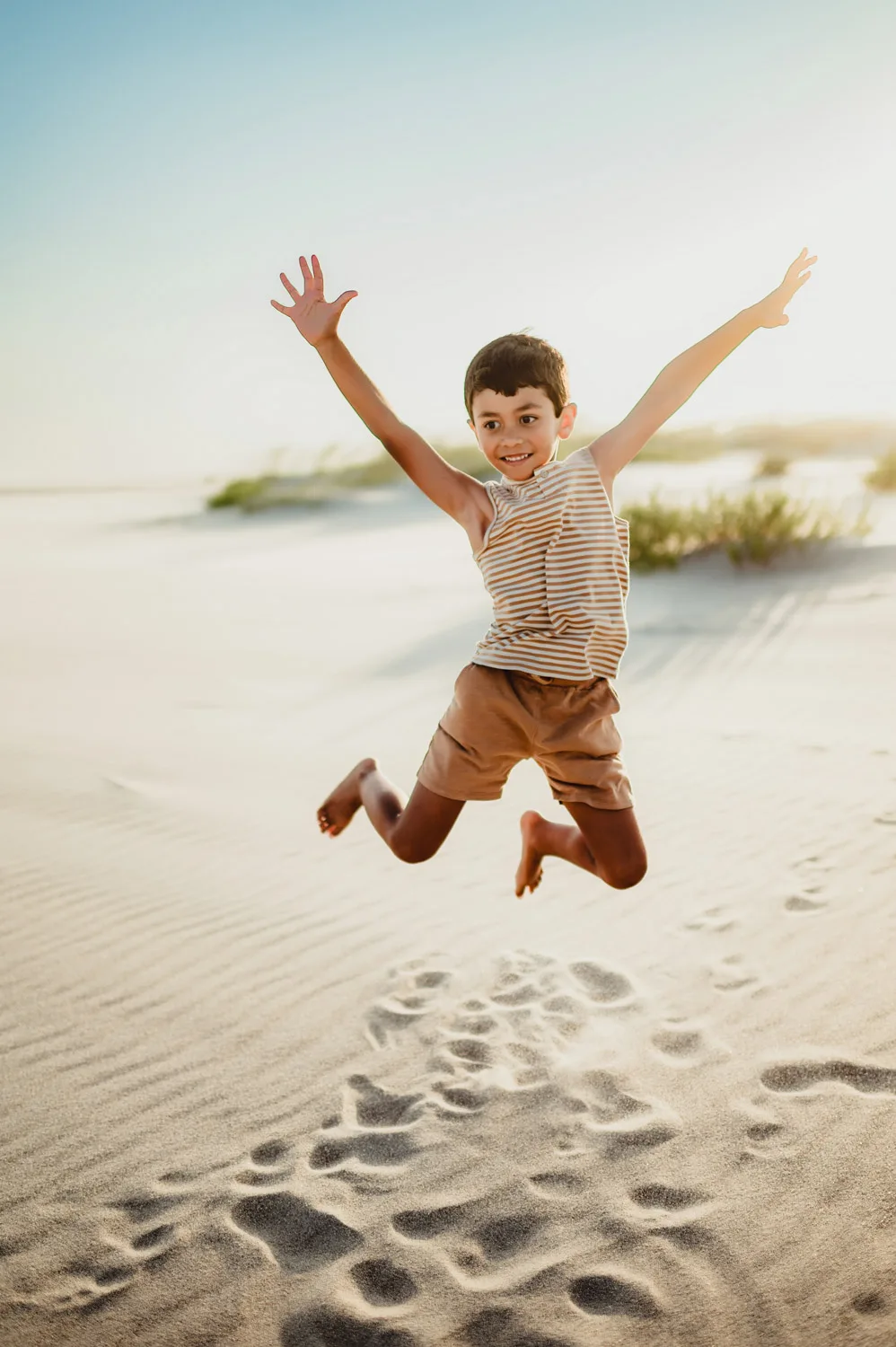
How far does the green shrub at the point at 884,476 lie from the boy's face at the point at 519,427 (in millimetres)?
17257

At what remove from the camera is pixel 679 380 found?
3004mm

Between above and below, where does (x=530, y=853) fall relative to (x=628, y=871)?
below

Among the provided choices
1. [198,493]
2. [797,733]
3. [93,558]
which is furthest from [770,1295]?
[198,493]

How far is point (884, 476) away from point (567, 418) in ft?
57.0

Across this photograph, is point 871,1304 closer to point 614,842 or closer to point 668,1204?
point 668,1204

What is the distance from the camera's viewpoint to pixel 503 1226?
3080mm

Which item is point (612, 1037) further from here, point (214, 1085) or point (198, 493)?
point (198, 493)

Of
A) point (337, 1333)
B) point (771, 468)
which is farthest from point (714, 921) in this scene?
point (771, 468)

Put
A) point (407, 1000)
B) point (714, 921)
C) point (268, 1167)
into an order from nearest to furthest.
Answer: point (268, 1167), point (407, 1000), point (714, 921)

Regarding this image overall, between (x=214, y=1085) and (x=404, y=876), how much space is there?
6.24ft

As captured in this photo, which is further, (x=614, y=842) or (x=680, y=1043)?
(x=680, y=1043)

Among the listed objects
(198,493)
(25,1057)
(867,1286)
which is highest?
(198,493)

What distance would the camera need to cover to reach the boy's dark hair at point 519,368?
2.95 m

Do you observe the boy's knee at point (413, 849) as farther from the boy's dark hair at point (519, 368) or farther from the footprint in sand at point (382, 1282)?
the boy's dark hair at point (519, 368)
